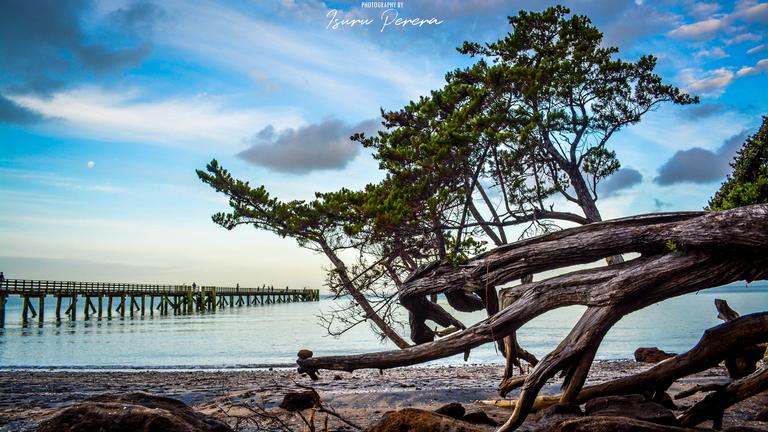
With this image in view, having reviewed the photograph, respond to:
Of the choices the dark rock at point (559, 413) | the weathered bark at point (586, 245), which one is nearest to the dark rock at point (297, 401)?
the weathered bark at point (586, 245)

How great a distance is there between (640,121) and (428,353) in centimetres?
917

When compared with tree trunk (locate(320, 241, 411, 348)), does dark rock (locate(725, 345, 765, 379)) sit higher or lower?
lower

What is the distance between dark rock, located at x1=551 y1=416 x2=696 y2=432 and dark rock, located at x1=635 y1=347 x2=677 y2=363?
13.8m

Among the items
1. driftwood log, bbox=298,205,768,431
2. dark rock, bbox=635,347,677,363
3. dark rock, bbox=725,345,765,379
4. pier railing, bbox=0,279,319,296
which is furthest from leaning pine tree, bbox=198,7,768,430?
pier railing, bbox=0,279,319,296

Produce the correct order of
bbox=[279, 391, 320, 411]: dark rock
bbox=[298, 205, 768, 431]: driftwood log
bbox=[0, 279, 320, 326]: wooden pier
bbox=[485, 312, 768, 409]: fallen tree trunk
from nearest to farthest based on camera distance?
bbox=[298, 205, 768, 431]: driftwood log
bbox=[485, 312, 768, 409]: fallen tree trunk
bbox=[279, 391, 320, 411]: dark rock
bbox=[0, 279, 320, 326]: wooden pier

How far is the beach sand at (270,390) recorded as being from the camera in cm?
824

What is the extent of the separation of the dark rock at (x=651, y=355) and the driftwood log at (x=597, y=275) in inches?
464

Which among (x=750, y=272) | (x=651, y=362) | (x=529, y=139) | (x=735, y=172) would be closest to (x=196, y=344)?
(x=651, y=362)

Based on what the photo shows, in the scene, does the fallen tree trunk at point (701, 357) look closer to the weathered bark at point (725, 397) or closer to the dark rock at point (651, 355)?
the weathered bark at point (725, 397)

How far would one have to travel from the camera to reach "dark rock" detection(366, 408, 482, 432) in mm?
5016

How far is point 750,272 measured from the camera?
6.48m

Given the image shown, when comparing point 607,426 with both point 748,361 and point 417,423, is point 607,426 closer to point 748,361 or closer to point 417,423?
point 417,423

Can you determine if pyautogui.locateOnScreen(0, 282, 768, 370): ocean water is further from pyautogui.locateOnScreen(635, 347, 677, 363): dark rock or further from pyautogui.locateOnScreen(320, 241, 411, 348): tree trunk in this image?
pyautogui.locateOnScreen(320, 241, 411, 348): tree trunk

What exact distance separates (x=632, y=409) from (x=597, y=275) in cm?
154
